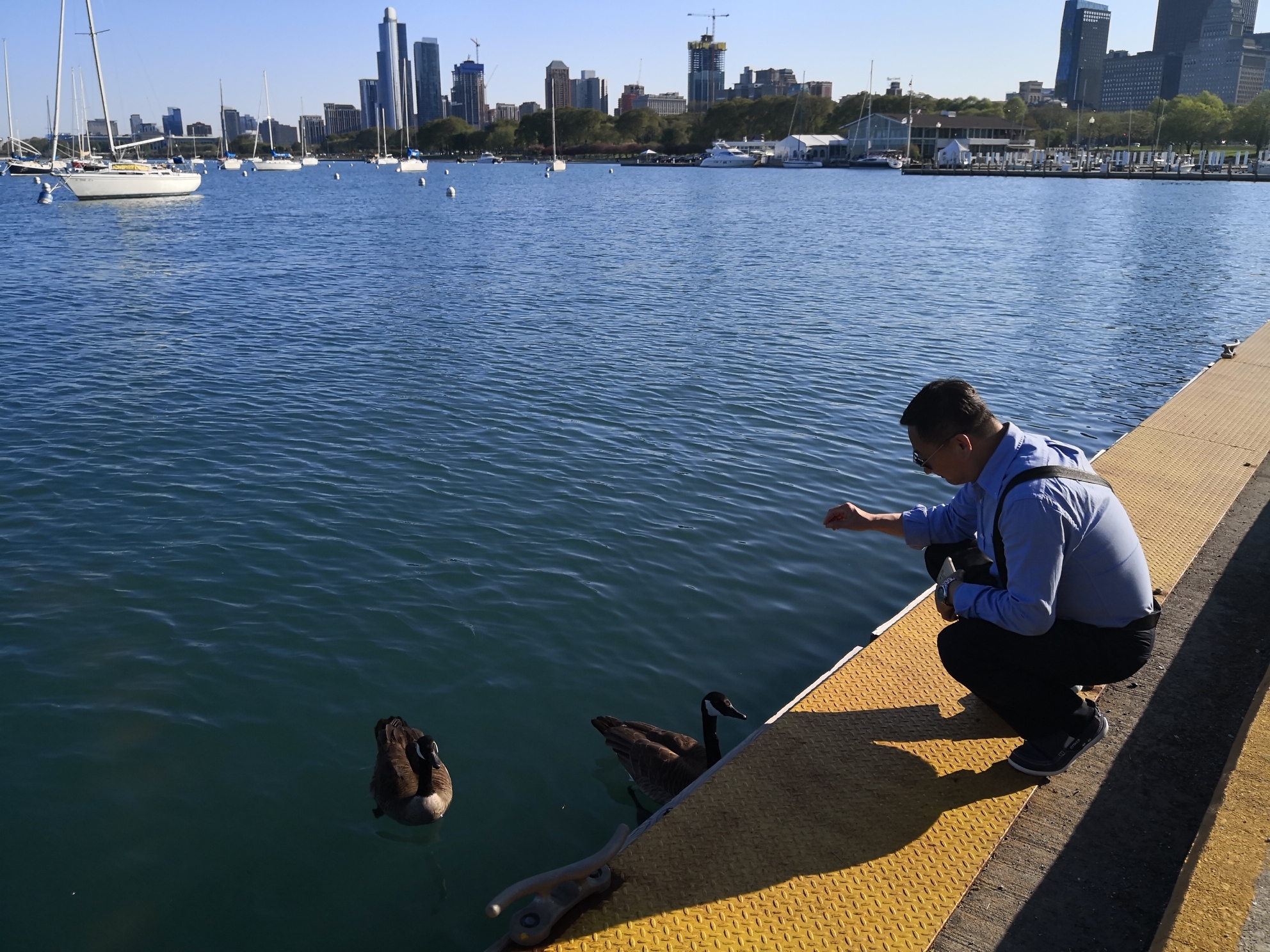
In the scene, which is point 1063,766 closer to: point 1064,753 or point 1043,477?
point 1064,753

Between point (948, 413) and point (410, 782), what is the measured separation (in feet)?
10.9

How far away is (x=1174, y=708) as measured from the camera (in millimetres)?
4262

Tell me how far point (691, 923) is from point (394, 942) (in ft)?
5.53

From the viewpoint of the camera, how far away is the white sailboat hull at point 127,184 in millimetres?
57219

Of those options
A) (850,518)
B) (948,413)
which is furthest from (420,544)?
(948,413)

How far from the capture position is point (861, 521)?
410cm

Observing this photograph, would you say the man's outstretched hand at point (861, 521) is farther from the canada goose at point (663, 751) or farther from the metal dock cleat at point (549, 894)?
the metal dock cleat at point (549, 894)

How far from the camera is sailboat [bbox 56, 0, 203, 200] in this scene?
56656 millimetres

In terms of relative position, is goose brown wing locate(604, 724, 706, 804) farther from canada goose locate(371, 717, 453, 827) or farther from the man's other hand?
the man's other hand

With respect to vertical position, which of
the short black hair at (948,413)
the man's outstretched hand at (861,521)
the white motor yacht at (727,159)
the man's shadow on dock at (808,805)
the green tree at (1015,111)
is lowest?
the man's shadow on dock at (808,805)

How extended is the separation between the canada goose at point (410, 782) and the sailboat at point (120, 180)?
61840 millimetres

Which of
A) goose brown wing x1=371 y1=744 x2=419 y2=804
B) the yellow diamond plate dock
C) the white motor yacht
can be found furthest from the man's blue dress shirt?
the white motor yacht

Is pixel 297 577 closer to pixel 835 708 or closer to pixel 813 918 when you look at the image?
pixel 835 708

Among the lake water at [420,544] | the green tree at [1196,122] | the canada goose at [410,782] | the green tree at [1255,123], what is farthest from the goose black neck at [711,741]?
the green tree at [1196,122]
